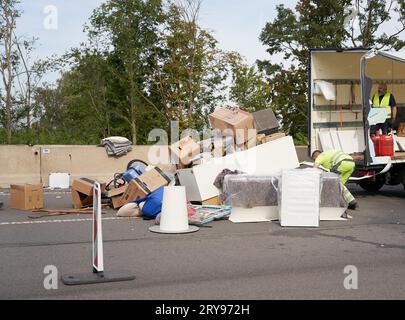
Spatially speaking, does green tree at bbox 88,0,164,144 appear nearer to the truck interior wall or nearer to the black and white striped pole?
the truck interior wall

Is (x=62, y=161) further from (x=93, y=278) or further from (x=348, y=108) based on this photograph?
(x=93, y=278)

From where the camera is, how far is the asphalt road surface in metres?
5.72

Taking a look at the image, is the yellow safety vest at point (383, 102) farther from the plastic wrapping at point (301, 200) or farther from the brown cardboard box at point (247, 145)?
the plastic wrapping at point (301, 200)

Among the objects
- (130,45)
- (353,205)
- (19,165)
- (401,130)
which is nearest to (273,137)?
(353,205)

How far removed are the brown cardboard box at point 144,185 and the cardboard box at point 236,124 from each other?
1941mm

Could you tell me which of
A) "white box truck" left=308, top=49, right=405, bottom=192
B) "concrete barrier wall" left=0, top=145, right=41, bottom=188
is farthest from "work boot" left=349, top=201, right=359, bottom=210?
"concrete barrier wall" left=0, top=145, right=41, bottom=188

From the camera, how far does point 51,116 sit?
42.3 metres

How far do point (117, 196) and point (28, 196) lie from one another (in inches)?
69.3

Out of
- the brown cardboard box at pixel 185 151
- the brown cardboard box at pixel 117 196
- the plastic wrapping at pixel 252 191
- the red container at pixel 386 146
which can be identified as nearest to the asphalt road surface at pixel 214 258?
the plastic wrapping at pixel 252 191

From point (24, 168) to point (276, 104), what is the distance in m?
19.1

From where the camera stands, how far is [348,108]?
1461cm
